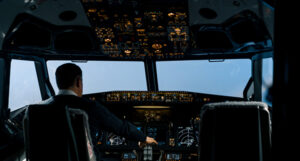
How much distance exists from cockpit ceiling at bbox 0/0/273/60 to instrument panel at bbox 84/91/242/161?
644mm

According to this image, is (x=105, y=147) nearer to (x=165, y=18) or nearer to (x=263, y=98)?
(x=165, y=18)

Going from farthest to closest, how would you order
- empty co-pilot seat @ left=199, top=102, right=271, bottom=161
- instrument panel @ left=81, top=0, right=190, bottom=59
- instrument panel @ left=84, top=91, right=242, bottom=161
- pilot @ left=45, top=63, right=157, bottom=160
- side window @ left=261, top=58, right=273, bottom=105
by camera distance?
side window @ left=261, top=58, right=273, bottom=105
instrument panel @ left=84, top=91, right=242, bottom=161
instrument panel @ left=81, top=0, right=190, bottom=59
pilot @ left=45, top=63, right=157, bottom=160
empty co-pilot seat @ left=199, top=102, right=271, bottom=161

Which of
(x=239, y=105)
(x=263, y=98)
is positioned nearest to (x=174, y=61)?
(x=263, y=98)

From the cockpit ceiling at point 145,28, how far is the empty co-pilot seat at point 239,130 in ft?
3.89

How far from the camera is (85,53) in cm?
347

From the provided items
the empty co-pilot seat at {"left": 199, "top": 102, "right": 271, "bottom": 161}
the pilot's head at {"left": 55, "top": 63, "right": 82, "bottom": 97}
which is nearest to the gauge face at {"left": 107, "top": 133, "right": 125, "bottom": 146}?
the pilot's head at {"left": 55, "top": 63, "right": 82, "bottom": 97}

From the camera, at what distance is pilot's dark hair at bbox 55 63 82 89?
1.50m

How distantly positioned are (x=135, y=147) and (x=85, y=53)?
159 cm

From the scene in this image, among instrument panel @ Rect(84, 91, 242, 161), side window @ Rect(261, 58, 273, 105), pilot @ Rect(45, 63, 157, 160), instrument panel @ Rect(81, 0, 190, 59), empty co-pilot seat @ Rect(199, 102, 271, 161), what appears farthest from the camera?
side window @ Rect(261, 58, 273, 105)

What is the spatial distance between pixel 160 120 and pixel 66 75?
1523 mm

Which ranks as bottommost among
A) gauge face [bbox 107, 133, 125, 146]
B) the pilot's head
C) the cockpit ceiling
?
gauge face [bbox 107, 133, 125, 146]

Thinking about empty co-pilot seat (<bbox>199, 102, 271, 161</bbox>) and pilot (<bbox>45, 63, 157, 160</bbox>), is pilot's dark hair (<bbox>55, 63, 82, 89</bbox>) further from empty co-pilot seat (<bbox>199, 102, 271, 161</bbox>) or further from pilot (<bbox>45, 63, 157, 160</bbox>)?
empty co-pilot seat (<bbox>199, 102, 271, 161</bbox>)

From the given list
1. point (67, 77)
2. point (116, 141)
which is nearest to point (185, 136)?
point (116, 141)

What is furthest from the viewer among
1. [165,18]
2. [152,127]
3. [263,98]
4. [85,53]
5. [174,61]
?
[174,61]
